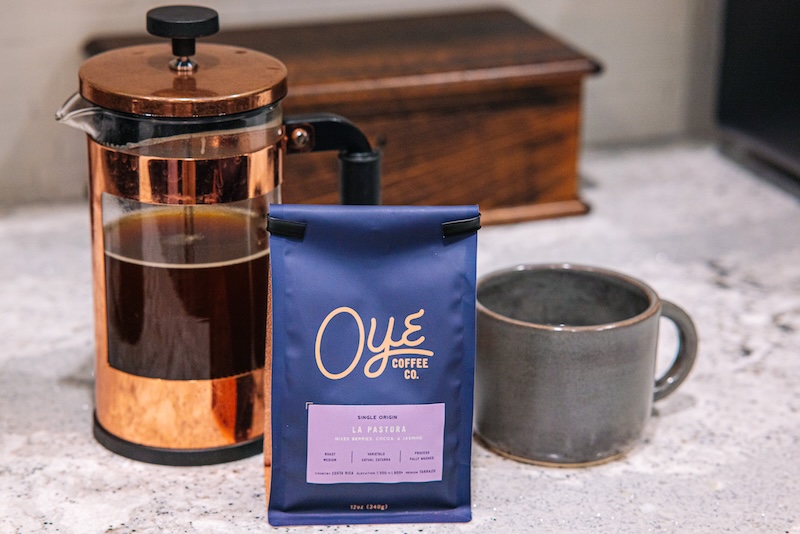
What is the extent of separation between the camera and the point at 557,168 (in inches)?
45.4

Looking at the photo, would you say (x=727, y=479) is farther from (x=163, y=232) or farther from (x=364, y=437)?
(x=163, y=232)

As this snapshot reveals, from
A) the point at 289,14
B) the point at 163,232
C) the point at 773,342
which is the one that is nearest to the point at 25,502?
the point at 163,232

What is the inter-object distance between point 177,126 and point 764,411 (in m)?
0.46

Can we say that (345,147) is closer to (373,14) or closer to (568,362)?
(568,362)

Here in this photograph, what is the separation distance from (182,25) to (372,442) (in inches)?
10.3

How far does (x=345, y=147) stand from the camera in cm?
70

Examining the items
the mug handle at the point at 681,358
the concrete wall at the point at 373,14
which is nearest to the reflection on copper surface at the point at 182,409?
the mug handle at the point at 681,358

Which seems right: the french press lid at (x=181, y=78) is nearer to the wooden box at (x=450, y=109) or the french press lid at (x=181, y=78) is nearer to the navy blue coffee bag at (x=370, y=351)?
the navy blue coffee bag at (x=370, y=351)

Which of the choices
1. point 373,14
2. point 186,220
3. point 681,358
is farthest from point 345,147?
point 373,14

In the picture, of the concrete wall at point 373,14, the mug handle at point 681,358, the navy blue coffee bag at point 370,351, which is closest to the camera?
the navy blue coffee bag at point 370,351

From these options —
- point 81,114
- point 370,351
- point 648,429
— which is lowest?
point 648,429

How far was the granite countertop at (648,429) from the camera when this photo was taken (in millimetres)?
658

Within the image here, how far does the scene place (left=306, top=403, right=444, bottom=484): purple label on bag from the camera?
0.62 meters

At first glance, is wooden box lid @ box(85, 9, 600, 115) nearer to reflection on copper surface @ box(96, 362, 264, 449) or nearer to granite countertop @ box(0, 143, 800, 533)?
granite countertop @ box(0, 143, 800, 533)
